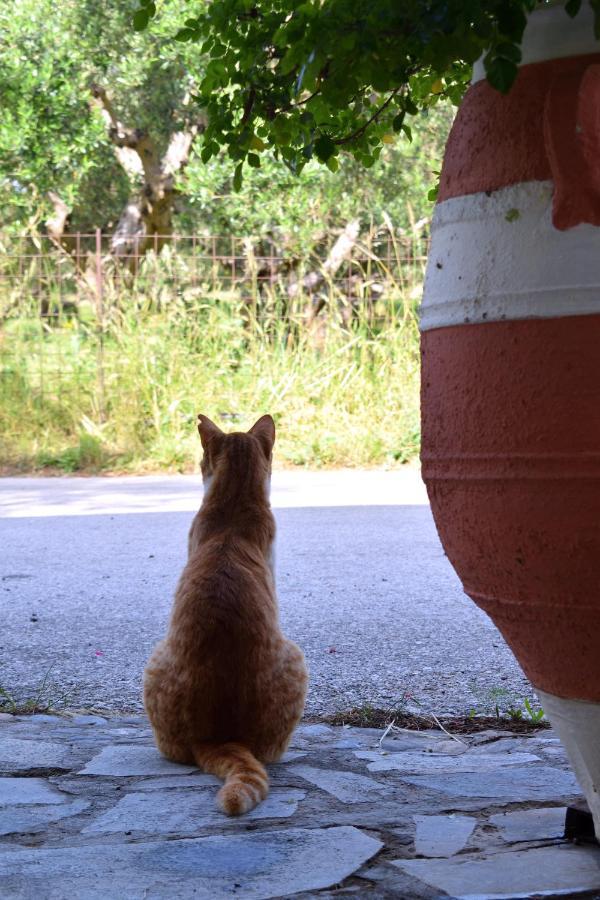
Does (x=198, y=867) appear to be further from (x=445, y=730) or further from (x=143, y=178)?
(x=143, y=178)

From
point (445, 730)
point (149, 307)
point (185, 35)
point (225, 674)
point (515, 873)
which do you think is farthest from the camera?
point (149, 307)

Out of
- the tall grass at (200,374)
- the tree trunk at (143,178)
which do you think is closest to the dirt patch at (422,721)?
the tall grass at (200,374)

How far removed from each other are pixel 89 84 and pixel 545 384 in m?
13.3

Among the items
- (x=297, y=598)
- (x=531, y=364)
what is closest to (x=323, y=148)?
(x=531, y=364)

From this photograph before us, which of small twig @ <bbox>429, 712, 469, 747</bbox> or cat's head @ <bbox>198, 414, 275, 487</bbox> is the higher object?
cat's head @ <bbox>198, 414, 275, 487</bbox>

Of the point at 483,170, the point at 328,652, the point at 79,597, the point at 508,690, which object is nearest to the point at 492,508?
the point at 483,170

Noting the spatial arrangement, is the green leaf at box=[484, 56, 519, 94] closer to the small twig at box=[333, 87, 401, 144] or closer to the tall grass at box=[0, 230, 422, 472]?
the small twig at box=[333, 87, 401, 144]

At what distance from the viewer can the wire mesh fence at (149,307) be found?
10.5m

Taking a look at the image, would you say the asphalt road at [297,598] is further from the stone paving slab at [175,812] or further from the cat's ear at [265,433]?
the stone paving slab at [175,812]

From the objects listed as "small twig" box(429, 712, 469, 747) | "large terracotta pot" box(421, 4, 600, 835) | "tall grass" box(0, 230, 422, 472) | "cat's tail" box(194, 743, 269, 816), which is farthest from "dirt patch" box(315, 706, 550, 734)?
"tall grass" box(0, 230, 422, 472)

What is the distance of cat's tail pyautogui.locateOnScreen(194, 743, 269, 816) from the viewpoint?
217 cm

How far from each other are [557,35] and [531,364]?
57cm

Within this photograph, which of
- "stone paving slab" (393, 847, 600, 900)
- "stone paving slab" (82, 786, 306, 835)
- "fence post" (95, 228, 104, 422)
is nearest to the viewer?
"stone paving slab" (393, 847, 600, 900)

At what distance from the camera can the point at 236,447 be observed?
10.4 ft
